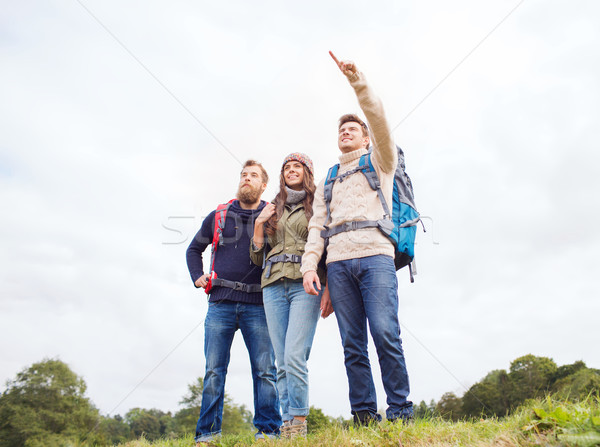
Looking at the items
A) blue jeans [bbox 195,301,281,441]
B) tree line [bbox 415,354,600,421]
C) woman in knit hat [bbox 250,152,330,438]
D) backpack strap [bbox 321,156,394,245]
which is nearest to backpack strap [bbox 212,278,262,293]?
blue jeans [bbox 195,301,281,441]

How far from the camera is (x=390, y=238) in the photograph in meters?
4.09

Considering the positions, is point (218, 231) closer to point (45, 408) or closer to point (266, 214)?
point (266, 214)

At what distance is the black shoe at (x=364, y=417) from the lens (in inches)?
147

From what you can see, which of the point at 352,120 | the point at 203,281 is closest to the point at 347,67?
the point at 352,120

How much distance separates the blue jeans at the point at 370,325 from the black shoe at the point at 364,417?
3 centimetres

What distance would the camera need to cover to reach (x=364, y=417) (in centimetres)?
378

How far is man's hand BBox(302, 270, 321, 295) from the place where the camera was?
161 inches

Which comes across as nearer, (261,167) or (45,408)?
(261,167)

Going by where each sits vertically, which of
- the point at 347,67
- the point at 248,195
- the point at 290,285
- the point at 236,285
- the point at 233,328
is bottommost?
the point at 233,328

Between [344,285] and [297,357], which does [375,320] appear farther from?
[297,357]

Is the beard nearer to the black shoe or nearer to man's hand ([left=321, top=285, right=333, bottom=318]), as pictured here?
man's hand ([left=321, top=285, right=333, bottom=318])

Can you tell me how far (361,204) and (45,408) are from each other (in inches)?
1694

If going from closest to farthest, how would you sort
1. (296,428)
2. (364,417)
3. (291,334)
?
(364,417), (296,428), (291,334)

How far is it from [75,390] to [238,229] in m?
41.8
